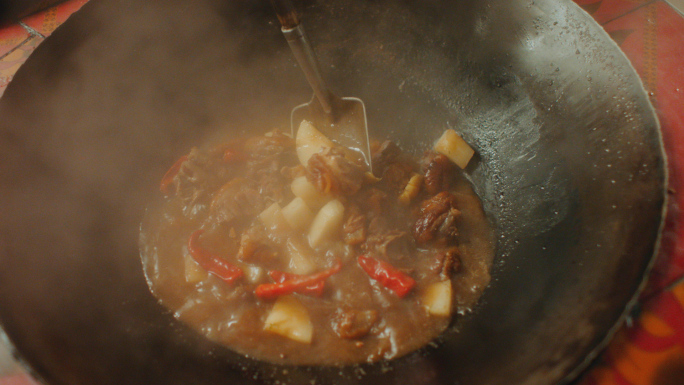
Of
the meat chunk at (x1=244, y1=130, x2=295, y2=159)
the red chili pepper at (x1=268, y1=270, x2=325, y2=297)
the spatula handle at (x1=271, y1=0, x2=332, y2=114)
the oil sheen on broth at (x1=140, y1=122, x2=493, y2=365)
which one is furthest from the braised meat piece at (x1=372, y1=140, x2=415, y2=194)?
the red chili pepper at (x1=268, y1=270, x2=325, y2=297)

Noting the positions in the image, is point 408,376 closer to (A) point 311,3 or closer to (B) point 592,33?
(B) point 592,33

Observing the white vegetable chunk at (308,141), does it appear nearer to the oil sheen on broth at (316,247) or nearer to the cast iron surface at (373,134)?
the oil sheen on broth at (316,247)

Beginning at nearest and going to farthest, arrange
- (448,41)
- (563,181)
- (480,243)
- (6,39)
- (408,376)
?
(408,376), (563,181), (480,243), (448,41), (6,39)

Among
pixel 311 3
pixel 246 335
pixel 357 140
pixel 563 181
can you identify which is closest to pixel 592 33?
pixel 563 181

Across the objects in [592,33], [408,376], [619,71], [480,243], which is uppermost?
[592,33]

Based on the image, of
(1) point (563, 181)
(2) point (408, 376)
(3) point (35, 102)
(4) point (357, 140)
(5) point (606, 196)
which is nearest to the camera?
(5) point (606, 196)

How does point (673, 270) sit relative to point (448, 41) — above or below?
below

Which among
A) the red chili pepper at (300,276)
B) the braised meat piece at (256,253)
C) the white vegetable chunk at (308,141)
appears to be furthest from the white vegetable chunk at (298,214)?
the white vegetable chunk at (308,141)
